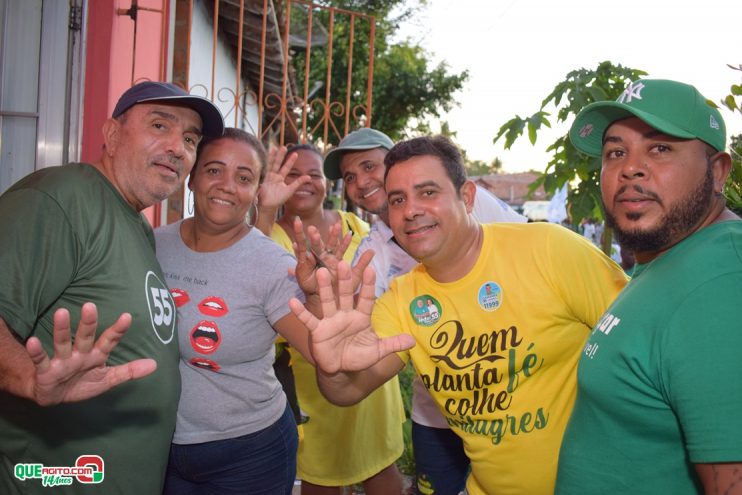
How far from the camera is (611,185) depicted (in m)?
1.68

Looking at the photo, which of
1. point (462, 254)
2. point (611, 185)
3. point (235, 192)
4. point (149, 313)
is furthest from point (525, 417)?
point (235, 192)

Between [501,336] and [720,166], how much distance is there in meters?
0.87

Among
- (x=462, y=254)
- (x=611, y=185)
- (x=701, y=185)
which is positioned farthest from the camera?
(x=462, y=254)

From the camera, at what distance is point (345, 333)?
181cm

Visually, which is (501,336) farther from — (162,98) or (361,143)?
(361,143)

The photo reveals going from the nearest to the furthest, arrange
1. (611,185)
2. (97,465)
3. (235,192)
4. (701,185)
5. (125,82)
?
(701,185) → (611,185) → (97,465) → (235,192) → (125,82)

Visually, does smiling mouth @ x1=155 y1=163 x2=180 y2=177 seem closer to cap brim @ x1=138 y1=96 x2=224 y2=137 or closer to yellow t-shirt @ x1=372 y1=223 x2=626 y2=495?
cap brim @ x1=138 y1=96 x2=224 y2=137

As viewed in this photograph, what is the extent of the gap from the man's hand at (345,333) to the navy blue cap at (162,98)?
102 cm

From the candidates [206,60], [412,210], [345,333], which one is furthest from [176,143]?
[206,60]

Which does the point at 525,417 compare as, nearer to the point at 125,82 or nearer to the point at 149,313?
the point at 149,313

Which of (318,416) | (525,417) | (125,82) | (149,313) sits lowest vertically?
(318,416)

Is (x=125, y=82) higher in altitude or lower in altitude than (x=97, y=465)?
higher

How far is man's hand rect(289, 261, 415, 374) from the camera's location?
175 centimetres

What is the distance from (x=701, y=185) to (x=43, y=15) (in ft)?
11.0
